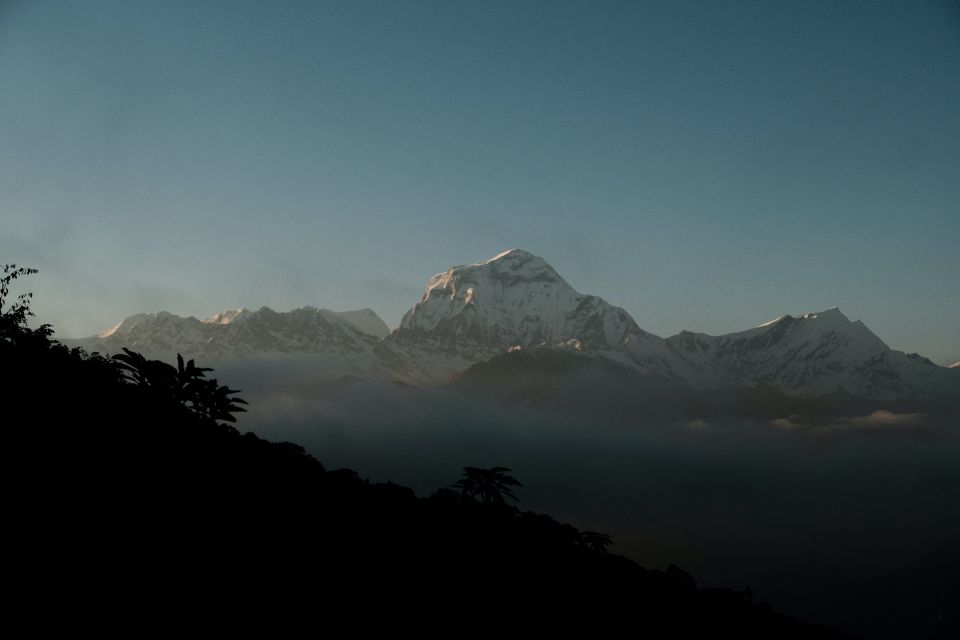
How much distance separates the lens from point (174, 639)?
27.6 m

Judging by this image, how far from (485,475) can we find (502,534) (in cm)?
1417

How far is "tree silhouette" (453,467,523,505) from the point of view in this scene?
232 ft

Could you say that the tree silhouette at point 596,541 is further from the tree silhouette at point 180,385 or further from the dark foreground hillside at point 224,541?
the tree silhouette at point 180,385

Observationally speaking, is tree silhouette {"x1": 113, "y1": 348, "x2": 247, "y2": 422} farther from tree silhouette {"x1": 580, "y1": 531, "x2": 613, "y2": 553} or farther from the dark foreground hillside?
tree silhouette {"x1": 580, "y1": 531, "x2": 613, "y2": 553}

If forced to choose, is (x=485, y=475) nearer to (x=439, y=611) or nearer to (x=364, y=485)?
(x=364, y=485)

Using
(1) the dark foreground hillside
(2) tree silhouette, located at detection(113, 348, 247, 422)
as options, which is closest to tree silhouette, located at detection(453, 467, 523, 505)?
(1) the dark foreground hillside

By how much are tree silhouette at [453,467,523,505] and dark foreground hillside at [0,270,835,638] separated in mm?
4764

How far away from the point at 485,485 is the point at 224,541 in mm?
38646

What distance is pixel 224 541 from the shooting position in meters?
35.5

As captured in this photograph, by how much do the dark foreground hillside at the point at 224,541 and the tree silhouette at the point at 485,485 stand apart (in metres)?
4.76

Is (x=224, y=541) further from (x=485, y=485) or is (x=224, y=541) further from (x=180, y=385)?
(x=485, y=485)

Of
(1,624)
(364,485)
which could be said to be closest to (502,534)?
(364,485)

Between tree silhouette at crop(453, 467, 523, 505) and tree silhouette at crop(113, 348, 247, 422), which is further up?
tree silhouette at crop(113, 348, 247, 422)

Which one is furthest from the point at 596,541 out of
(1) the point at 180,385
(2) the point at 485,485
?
(1) the point at 180,385
